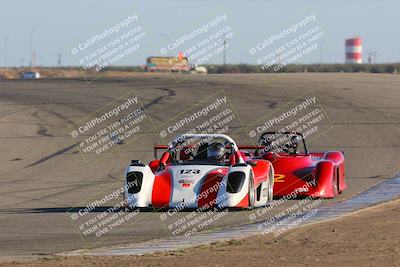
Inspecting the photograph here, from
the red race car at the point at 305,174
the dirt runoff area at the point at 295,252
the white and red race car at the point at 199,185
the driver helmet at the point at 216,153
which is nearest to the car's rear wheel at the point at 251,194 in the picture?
the white and red race car at the point at 199,185

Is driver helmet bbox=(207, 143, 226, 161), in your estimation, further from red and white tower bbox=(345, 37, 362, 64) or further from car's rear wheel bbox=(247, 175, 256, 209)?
red and white tower bbox=(345, 37, 362, 64)

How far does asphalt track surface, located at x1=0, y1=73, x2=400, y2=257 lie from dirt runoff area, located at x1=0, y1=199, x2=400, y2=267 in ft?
4.70

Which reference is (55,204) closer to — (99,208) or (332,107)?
(99,208)

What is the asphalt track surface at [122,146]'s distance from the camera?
13812mm

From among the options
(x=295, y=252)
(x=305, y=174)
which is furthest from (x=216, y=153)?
(x=295, y=252)

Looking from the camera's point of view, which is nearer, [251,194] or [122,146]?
[251,194]

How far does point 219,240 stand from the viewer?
1185 cm

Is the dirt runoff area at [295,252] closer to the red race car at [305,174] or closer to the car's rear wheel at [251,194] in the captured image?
the car's rear wheel at [251,194]

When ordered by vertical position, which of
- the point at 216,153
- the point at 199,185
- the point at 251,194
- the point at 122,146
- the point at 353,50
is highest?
the point at 216,153

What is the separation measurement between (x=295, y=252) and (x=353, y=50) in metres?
131

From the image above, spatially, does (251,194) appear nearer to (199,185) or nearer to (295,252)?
(199,185)

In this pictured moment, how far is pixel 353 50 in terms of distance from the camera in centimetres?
13975

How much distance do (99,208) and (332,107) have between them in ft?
67.5

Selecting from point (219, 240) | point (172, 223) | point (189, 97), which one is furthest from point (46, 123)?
point (219, 240)
